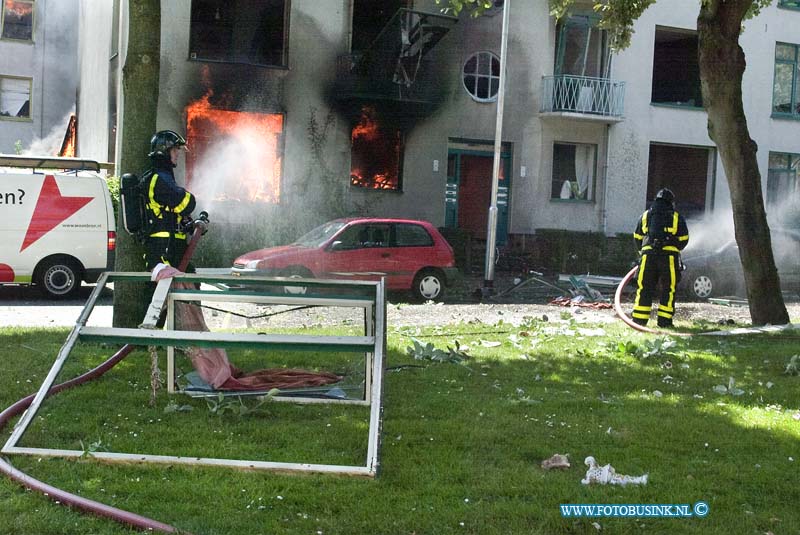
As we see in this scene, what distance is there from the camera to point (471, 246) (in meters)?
22.3

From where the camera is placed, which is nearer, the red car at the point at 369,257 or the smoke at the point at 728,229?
the red car at the point at 369,257

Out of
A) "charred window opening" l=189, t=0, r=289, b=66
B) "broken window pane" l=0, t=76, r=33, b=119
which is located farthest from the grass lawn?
"broken window pane" l=0, t=76, r=33, b=119

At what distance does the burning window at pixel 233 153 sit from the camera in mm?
20984

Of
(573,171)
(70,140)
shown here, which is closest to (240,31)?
(573,171)

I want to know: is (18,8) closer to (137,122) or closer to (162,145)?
(137,122)

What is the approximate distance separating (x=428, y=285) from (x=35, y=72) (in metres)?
23.3

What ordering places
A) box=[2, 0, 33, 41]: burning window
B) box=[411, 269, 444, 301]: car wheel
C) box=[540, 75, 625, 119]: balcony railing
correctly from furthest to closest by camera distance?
box=[2, 0, 33, 41]: burning window → box=[540, 75, 625, 119]: balcony railing → box=[411, 269, 444, 301]: car wheel

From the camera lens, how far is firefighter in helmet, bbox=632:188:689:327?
1217 cm

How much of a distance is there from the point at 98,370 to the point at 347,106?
16.1 meters

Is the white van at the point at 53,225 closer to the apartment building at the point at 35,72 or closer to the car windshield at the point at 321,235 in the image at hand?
the car windshield at the point at 321,235

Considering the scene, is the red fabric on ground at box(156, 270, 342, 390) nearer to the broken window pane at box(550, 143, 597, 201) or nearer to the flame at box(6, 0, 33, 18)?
the broken window pane at box(550, 143, 597, 201)

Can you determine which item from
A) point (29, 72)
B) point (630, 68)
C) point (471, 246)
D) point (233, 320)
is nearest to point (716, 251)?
point (471, 246)

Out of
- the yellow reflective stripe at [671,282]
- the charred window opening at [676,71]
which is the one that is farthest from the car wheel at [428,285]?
the charred window opening at [676,71]

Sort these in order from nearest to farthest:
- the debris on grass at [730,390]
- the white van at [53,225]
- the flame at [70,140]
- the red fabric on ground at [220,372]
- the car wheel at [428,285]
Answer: the red fabric on ground at [220,372], the debris on grass at [730,390], the white van at [53,225], the car wheel at [428,285], the flame at [70,140]
